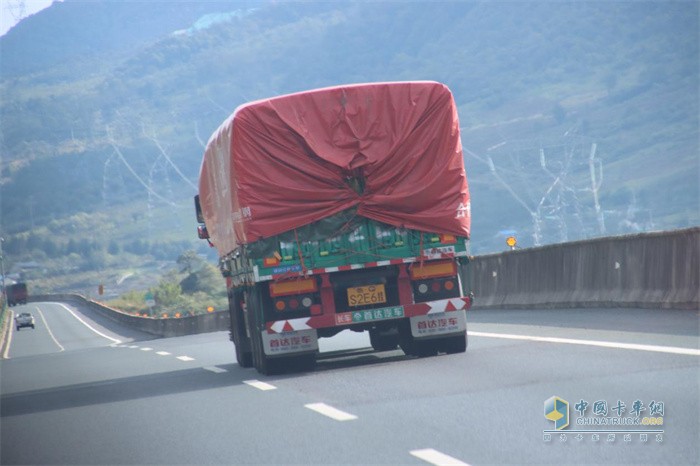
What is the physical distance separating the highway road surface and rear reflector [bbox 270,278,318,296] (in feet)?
3.45

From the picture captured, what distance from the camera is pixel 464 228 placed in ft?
52.5

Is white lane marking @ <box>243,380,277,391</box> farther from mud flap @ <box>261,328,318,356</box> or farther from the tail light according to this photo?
the tail light

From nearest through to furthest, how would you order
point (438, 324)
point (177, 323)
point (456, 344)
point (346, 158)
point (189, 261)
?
1. point (346, 158)
2. point (438, 324)
3. point (456, 344)
4. point (177, 323)
5. point (189, 261)

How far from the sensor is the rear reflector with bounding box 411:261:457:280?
15688 mm

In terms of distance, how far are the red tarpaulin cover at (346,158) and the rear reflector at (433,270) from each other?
44 centimetres

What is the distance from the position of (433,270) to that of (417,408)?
531 cm

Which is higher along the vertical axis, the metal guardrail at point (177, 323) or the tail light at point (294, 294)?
the tail light at point (294, 294)

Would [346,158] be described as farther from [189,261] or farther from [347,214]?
[189,261]

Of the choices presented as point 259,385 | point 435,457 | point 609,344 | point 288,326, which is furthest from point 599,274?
point 435,457

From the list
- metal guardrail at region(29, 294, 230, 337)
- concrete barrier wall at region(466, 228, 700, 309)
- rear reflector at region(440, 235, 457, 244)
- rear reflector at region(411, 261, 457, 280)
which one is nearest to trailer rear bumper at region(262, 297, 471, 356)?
rear reflector at region(411, 261, 457, 280)

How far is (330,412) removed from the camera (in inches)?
430

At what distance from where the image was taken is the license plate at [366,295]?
15.5 meters

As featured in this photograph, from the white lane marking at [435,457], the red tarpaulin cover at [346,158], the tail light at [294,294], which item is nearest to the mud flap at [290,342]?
the tail light at [294,294]

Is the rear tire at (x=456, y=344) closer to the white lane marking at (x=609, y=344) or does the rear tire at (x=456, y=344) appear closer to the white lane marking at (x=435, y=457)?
the white lane marking at (x=609, y=344)
